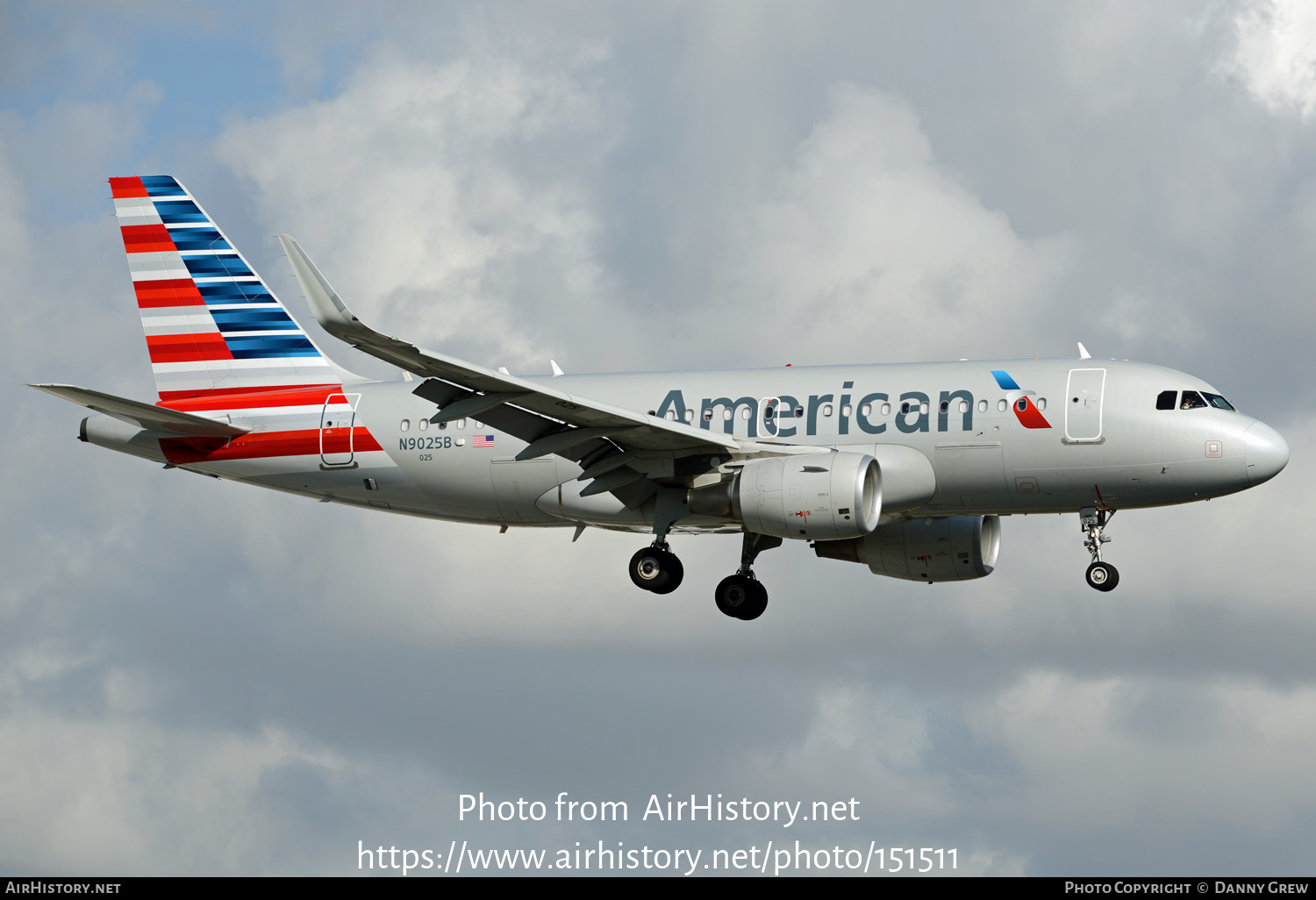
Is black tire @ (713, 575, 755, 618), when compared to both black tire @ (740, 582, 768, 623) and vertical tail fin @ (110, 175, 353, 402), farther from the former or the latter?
vertical tail fin @ (110, 175, 353, 402)

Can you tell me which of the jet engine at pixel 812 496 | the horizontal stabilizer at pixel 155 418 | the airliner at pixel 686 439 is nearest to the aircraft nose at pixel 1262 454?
the airliner at pixel 686 439

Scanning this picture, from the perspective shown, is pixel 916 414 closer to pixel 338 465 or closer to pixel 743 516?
pixel 743 516

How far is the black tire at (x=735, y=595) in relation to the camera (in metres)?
40.9

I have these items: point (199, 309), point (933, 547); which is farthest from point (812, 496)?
point (199, 309)

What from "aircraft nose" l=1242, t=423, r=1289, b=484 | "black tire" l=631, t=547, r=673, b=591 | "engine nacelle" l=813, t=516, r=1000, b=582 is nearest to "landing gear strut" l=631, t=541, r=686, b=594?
"black tire" l=631, t=547, r=673, b=591

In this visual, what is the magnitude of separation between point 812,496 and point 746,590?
22.0 ft

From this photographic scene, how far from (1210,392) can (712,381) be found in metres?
11.7

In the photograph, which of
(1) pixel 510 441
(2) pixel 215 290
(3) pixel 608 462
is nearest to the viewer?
(3) pixel 608 462

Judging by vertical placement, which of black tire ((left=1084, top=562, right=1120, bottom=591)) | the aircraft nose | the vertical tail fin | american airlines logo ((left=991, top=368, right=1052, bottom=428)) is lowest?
black tire ((left=1084, top=562, right=1120, bottom=591))

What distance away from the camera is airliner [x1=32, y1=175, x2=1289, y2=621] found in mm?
35156

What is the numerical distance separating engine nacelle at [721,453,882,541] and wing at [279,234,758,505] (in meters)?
1.27

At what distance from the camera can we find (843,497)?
34.6m

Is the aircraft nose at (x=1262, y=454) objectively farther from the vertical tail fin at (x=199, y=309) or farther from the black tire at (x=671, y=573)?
the vertical tail fin at (x=199, y=309)

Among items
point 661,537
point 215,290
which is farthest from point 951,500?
point 215,290
